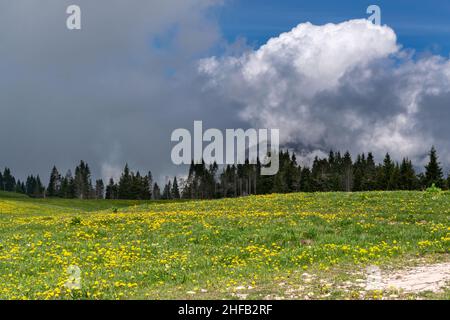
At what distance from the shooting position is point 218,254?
61.4 feet

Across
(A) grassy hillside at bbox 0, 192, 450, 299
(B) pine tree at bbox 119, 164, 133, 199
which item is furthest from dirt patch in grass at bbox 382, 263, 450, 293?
(B) pine tree at bbox 119, 164, 133, 199

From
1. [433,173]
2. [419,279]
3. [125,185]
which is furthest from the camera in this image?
[125,185]

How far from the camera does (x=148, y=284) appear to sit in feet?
46.1

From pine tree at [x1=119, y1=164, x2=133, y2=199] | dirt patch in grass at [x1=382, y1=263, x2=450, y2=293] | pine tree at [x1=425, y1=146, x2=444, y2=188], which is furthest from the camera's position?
pine tree at [x1=119, y1=164, x2=133, y2=199]

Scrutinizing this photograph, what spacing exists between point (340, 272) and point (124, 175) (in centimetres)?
17917

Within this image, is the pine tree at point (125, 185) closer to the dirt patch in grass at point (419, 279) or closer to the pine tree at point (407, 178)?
the pine tree at point (407, 178)

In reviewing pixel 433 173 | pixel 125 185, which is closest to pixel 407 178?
pixel 433 173

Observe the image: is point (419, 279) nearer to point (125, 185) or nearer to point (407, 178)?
point (407, 178)

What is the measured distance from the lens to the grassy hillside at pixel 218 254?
1299 cm

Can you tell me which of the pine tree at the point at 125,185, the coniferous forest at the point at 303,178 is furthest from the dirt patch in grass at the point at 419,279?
the pine tree at the point at 125,185

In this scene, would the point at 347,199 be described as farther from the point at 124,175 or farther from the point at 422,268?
the point at 124,175

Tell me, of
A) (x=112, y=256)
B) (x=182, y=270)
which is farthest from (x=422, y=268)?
(x=112, y=256)

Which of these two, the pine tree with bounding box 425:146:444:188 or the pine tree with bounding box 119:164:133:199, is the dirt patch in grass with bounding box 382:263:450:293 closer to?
the pine tree with bounding box 425:146:444:188

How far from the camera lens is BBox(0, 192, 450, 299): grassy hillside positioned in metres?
13.0
